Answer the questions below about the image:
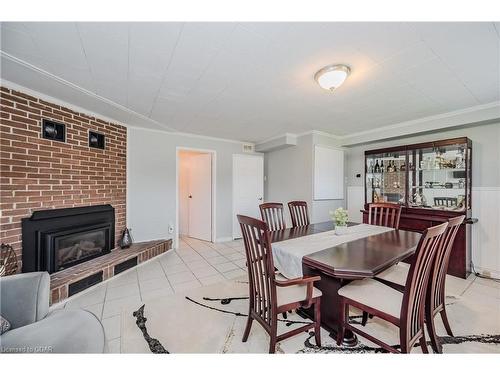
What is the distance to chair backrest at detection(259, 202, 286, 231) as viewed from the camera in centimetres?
257

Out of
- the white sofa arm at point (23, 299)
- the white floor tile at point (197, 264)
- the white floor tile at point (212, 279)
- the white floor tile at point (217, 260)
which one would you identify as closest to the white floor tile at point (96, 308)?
the white sofa arm at point (23, 299)

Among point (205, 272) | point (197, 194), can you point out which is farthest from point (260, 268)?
point (197, 194)

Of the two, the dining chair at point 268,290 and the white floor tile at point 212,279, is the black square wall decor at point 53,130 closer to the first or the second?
the white floor tile at point 212,279

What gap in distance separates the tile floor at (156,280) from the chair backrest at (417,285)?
198cm

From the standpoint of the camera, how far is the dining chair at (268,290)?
1.36 meters

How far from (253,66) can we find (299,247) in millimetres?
1637

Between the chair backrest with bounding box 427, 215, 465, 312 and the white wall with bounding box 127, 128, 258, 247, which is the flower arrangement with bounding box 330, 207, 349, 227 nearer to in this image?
the chair backrest with bounding box 427, 215, 465, 312

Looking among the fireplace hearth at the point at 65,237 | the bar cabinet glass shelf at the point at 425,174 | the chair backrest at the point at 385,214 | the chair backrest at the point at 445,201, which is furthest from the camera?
the chair backrest at the point at 445,201

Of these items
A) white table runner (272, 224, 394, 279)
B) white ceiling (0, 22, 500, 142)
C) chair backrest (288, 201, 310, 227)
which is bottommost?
white table runner (272, 224, 394, 279)

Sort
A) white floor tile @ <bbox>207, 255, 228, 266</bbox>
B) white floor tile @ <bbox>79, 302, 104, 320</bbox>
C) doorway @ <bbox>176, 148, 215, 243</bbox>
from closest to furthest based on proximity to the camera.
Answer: white floor tile @ <bbox>79, 302, 104, 320</bbox>
white floor tile @ <bbox>207, 255, 228, 266</bbox>
doorway @ <bbox>176, 148, 215, 243</bbox>

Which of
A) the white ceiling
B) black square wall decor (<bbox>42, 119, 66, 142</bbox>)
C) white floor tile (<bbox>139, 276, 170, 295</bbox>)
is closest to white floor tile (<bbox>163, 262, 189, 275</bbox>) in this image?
white floor tile (<bbox>139, 276, 170, 295</bbox>)

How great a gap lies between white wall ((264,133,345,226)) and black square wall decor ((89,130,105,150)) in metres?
3.41
